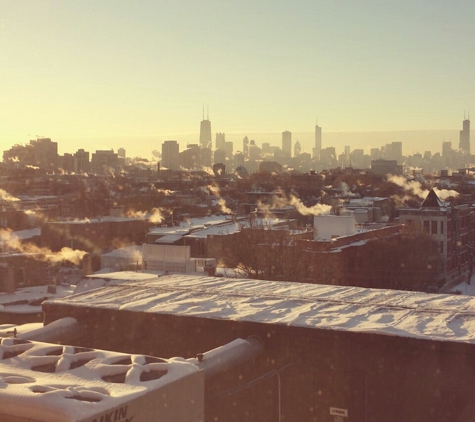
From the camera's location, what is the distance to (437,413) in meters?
8.73

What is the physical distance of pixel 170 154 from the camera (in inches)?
7554

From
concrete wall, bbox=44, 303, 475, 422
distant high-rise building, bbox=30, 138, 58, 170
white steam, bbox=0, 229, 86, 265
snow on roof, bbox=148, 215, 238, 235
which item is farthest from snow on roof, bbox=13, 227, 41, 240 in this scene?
distant high-rise building, bbox=30, 138, 58, 170

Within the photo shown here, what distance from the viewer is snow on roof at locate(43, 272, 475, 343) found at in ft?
31.1

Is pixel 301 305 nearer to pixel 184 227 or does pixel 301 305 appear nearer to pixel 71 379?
pixel 71 379

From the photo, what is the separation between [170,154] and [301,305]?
183 m

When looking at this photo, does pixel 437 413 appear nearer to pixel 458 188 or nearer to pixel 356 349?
pixel 356 349

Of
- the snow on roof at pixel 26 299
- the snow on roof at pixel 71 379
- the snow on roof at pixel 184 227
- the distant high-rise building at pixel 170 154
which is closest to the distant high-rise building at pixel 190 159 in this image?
the distant high-rise building at pixel 170 154

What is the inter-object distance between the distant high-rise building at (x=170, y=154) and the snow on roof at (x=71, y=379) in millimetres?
181183

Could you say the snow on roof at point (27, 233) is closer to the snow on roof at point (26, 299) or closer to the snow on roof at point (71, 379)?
the snow on roof at point (26, 299)

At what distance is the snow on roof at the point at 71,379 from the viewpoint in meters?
5.71

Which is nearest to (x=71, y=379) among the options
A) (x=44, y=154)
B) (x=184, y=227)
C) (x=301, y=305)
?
(x=301, y=305)

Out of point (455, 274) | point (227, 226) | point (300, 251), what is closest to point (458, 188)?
point (455, 274)

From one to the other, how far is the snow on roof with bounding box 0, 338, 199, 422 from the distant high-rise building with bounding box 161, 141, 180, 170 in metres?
181

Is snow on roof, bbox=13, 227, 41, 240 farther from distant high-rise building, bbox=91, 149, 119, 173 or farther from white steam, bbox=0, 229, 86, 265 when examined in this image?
distant high-rise building, bbox=91, 149, 119, 173
